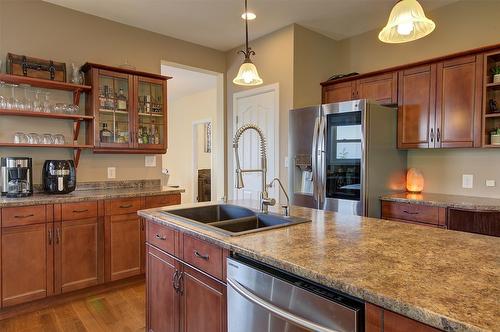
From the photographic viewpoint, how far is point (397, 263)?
1.08 meters

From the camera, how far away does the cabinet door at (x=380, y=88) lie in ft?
10.8

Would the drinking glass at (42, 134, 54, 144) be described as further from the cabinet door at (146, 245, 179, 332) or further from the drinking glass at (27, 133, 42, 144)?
the cabinet door at (146, 245, 179, 332)

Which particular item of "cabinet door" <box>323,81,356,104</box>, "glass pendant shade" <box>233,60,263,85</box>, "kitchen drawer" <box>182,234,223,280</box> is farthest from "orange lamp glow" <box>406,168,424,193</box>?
"kitchen drawer" <box>182,234,223,280</box>

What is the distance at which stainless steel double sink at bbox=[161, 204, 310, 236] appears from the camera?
1754 mm

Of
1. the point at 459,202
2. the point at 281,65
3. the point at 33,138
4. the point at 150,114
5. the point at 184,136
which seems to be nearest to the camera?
the point at 459,202

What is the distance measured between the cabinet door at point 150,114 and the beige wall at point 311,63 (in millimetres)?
1579

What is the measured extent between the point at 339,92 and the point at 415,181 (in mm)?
1337

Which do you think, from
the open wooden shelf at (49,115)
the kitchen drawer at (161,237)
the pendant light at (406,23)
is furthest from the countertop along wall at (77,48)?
the pendant light at (406,23)

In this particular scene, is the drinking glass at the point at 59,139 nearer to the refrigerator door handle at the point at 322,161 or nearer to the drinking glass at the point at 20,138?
the drinking glass at the point at 20,138

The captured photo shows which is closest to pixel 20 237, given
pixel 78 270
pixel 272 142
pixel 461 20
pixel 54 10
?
pixel 78 270

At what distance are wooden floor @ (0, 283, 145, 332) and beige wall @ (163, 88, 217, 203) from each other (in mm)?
4656

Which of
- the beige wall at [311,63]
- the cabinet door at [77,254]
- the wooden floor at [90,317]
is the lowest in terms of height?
the wooden floor at [90,317]

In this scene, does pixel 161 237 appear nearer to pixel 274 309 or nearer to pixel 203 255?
pixel 203 255

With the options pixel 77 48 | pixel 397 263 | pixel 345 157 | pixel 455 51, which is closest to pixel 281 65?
pixel 345 157
